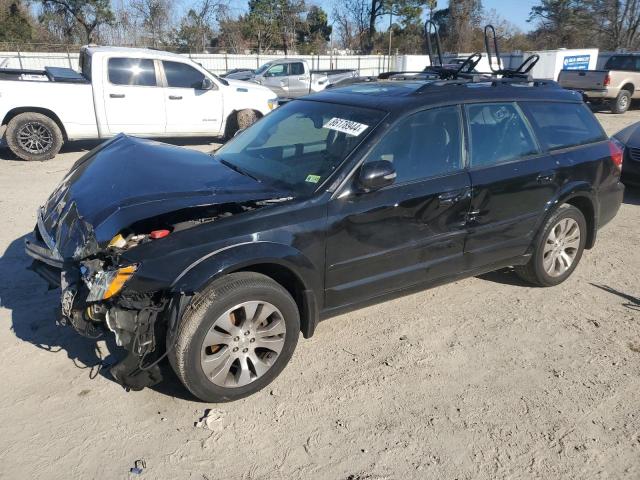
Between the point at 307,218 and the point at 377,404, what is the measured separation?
46.1 inches

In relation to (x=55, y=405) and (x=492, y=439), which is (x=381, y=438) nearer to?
(x=492, y=439)

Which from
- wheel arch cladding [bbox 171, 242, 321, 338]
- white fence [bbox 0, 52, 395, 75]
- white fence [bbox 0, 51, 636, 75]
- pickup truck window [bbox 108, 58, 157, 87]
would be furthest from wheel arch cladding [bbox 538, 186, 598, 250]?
white fence [bbox 0, 52, 395, 75]

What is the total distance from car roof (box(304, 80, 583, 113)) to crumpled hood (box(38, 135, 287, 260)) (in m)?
1.01

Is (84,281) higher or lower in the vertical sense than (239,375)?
Answer: higher

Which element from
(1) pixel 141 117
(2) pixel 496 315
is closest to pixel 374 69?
(1) pixel 141 117

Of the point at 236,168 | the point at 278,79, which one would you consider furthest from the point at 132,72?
the point at 278,79

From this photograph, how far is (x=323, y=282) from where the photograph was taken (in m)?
3.27

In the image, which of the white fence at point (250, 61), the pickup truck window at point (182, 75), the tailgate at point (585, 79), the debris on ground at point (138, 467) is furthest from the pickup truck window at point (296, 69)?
the debris on ground at point (138, 467)

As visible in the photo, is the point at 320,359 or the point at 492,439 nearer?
the point at 492,439

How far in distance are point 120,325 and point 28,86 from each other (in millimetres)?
7432

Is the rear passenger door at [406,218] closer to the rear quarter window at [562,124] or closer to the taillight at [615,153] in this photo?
the rear quarter window at [562,124]

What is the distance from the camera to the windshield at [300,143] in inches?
Result: 134

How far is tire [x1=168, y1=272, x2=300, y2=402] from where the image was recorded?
9.20 ft

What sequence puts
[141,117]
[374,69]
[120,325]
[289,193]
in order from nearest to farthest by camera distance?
[120,325]
[289,193]
[141,117]
[374,69]
